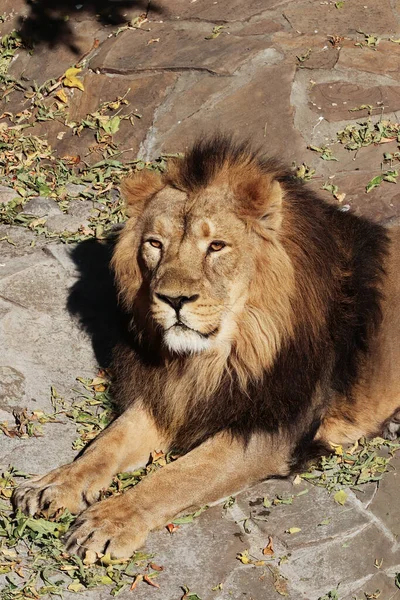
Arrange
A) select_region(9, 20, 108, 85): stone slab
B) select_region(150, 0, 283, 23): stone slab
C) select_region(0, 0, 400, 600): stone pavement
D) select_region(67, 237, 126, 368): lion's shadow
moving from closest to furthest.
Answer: select_region(0, 0, 400, 600): stone pavement
select_region(67, 237, 126, 368): lion's shadow
select_region(150, 0, 283, 23): stone slab
select_region(9, 20, 108, 85): stone slab

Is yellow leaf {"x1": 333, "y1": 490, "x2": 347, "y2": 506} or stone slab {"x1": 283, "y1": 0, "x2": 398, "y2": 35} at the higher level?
stone slab {"x1": 283, "y1": 0, "x2": 398, "y2": 35}

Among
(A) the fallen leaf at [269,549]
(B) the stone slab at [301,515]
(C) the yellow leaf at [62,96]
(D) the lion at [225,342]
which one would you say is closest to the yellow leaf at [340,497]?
(B) the stone slab at [301,515]

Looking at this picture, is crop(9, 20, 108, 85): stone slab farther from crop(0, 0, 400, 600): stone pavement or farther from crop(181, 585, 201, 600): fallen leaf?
crop(181, 585, 201, 600): fallen leaf

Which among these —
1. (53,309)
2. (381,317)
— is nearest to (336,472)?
(381,317)

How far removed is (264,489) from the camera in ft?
15.7

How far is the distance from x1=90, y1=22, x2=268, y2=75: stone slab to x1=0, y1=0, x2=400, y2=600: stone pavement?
0.01 m

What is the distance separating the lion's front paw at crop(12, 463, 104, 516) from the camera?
14.6 ft

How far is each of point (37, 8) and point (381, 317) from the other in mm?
5114

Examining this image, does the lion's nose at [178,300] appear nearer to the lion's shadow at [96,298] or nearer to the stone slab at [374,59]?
the lion's shadow at [96,298]

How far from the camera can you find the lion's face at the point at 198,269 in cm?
422

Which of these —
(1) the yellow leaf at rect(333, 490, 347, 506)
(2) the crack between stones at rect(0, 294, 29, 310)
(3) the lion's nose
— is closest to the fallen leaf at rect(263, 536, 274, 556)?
(1) the yellow leaf at rect(333, 490, 347, 506)

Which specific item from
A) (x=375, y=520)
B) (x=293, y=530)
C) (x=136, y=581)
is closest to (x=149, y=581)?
(x=136, y=581)

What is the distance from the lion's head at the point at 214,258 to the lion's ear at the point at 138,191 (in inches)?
2.6

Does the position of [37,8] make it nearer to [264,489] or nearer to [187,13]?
[187,13]
